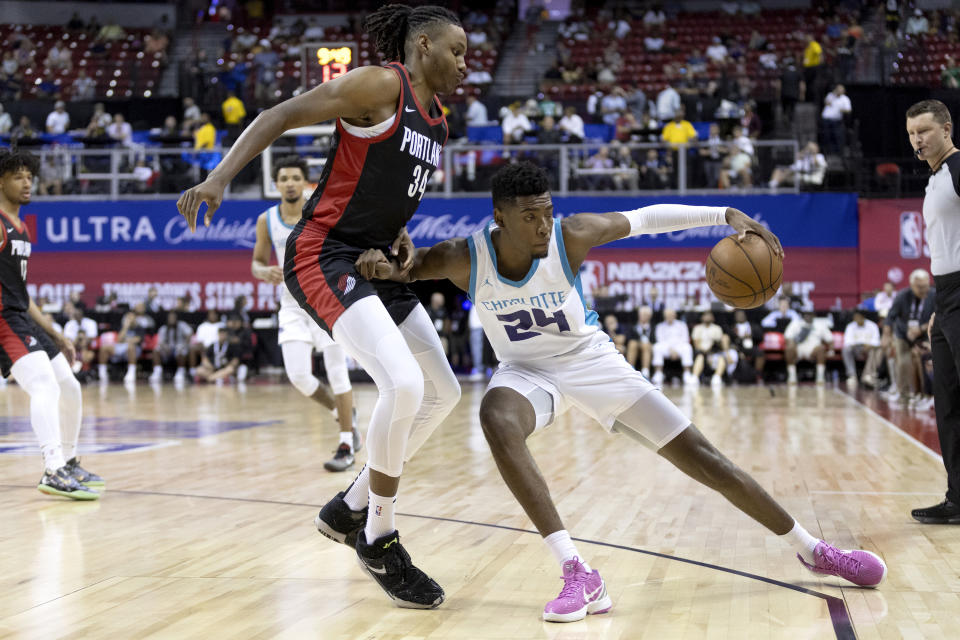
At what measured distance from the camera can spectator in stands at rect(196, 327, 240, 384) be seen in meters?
17.1

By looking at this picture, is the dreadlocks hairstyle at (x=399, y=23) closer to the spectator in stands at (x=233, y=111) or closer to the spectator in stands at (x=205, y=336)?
the spectator in stands at (x=205, y=336)

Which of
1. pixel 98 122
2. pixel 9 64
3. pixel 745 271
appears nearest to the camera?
pixel 745 271

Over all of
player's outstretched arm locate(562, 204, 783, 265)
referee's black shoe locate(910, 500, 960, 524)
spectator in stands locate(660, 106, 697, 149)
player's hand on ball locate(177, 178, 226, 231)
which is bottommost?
referee's black shoe locate(910, 500, 960, 524)

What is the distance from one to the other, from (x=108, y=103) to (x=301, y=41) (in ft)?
16.4

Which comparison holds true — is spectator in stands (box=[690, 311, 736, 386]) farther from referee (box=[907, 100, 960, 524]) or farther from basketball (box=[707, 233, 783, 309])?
basketball (box=[707, 233, 783, 309])

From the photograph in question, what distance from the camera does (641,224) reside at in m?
3.96

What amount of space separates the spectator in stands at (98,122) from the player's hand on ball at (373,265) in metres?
17.3

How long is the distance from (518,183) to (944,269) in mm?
2549

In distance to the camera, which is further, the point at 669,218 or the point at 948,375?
the point at 948,375

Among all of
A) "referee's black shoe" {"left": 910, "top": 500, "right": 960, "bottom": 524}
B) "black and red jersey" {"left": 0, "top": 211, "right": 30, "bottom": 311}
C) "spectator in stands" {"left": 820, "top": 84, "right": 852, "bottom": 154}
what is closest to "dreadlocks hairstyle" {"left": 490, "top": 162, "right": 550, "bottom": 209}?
"referee's black shoe" {"left": 910, "top": 500, "right": 960, "bottom": 524}

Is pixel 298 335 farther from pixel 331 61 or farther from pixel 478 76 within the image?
pixel 478 76

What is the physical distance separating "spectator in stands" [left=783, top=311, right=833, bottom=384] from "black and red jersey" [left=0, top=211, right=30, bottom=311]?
12356 millimetres

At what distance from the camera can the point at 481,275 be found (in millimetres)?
3938

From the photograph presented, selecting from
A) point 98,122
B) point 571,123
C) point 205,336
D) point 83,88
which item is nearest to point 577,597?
point 205,336
